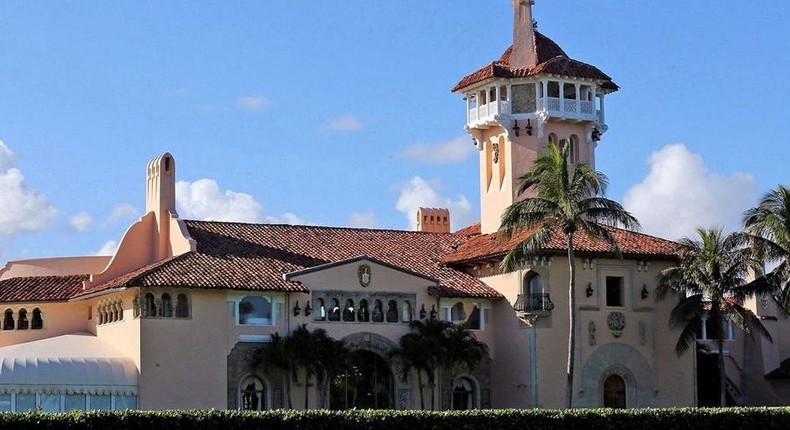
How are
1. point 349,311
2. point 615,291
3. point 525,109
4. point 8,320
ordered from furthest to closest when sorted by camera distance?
1. point 525,109
2. point 615,291
3. point 8,320
4. point 349,311

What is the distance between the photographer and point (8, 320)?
195 feet

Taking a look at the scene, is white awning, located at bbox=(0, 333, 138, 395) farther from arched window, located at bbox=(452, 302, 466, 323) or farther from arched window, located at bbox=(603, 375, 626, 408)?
arched window, located at bbox=(603, 375, 626, 408)

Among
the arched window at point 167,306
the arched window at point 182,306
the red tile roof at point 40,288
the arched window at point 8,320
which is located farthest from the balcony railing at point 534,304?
the arched window at point 8,320

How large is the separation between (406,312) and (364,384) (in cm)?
343

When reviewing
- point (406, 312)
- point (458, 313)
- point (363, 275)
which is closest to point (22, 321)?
point (363, 275)

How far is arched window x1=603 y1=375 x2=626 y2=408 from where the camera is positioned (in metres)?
60.7

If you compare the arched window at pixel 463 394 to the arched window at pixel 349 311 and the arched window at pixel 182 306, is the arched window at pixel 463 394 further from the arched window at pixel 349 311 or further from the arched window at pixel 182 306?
the arched window at pixel 182 306

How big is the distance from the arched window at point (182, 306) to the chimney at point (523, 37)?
1998 centimetres

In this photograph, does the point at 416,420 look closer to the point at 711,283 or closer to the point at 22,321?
the point at 711,283

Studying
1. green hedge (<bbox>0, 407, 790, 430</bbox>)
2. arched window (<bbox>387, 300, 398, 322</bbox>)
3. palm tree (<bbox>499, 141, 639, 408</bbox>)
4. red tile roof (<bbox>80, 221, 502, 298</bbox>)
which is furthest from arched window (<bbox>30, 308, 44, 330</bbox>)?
green hedge (<bbox>0, 407, 790, 430</bbox>)

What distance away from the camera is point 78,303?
59531mm

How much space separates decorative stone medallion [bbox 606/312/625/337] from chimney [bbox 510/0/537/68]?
40.0ft

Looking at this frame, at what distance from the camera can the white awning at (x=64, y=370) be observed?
2032 inches

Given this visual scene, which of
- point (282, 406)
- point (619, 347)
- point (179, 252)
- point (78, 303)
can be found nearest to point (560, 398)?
point (619, 347)
